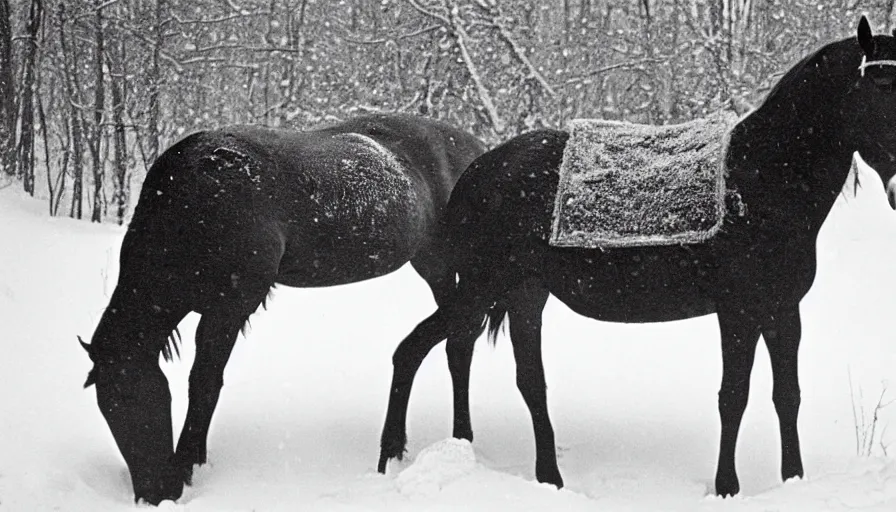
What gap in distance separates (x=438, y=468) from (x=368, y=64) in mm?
13786

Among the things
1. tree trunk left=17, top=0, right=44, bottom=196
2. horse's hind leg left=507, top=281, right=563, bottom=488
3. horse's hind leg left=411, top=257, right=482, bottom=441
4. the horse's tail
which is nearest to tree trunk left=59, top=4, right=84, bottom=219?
tree trunk left=17, top=0, right=44, bottom=196

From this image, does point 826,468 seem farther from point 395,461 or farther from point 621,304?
point 395,461

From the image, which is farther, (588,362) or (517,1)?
(517,1)

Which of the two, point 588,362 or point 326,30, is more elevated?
point 326,30

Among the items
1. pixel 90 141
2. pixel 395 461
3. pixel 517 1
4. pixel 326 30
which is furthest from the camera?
pixel 326 30

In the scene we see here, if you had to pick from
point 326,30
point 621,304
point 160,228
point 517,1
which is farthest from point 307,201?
point 326,30

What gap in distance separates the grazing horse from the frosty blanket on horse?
3.80 feet

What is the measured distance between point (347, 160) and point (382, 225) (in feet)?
1.54

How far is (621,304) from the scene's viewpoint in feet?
14.4

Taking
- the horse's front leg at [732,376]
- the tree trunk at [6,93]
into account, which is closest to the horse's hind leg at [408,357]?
the horse's front leg at [732,376]

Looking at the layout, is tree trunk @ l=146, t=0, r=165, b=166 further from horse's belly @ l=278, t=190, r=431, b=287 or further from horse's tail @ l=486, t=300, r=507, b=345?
horse's tail @ l=486, t=300, r=507, b=345

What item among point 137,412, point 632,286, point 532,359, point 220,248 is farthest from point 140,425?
point 632,286

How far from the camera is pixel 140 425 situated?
4047 millimetres

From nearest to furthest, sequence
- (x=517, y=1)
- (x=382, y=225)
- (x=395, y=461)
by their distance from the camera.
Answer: (x=395, y=461)
(x=382, y=225)
(x=517, y=1)
